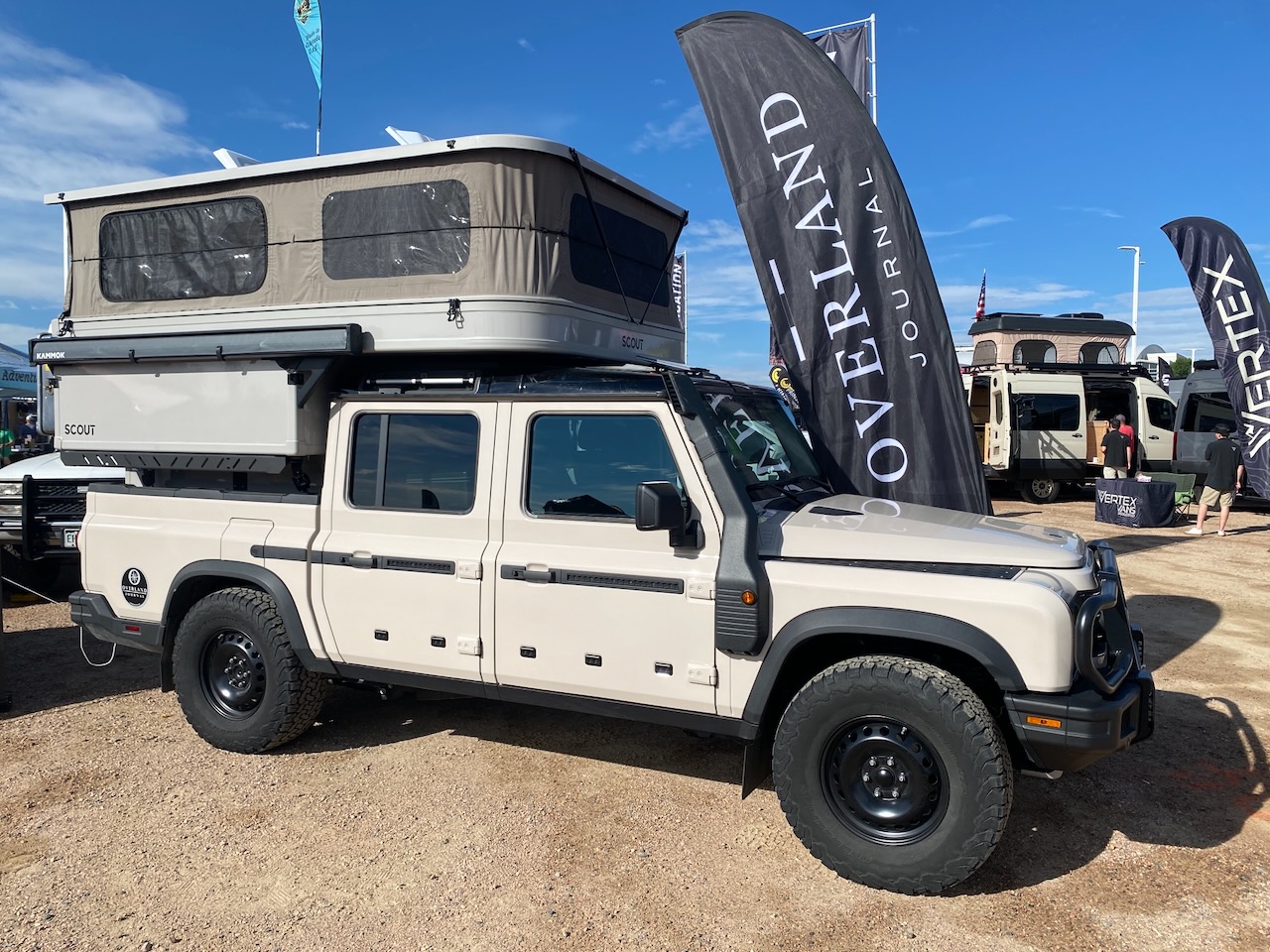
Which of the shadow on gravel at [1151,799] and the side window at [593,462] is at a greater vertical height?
the side window at [593,462]

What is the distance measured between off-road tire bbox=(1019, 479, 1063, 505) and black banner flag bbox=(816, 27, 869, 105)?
9613mm

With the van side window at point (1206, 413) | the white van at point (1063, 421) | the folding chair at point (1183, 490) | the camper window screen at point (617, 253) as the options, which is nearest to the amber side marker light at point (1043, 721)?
the camper window screen at point (617, 253)

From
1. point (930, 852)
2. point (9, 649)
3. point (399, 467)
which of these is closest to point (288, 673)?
point (399, 467)

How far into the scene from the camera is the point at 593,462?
385 centimetres

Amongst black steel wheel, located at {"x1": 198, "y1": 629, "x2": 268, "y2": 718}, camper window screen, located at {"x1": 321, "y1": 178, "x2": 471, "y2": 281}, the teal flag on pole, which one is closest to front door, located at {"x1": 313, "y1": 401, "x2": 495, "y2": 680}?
black steel wheel, located at {"x1": 198, "y1": 629, "x2": 268, "y2": 718}

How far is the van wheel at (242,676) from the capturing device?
177 inches

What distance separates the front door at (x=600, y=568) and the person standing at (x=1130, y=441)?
48.8ft

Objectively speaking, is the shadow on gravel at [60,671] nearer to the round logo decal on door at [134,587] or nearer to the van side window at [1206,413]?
the round logo decal on door at [134,587]

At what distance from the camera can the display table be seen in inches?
543

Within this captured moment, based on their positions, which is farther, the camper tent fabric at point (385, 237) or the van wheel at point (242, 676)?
the van wheel at point (242, 676)

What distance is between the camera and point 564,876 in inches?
136

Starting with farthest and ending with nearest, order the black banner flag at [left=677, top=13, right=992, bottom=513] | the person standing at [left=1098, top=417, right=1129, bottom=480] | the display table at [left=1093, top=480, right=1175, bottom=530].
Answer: the person standing at [left=1098, top=417, right=1129, bottom=480]
the display table at [left=1093, top=480, right=1175, bottom=530]
the black banner flag at [left=677, top=13, right=992, bottom=513]

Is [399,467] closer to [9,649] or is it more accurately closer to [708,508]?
[708,508]

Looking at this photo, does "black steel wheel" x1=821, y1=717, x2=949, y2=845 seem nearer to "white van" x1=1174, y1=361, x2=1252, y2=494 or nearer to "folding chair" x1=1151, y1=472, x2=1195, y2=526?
"folding chair" x1=1151, y1=472, x2=1195, y2=526
